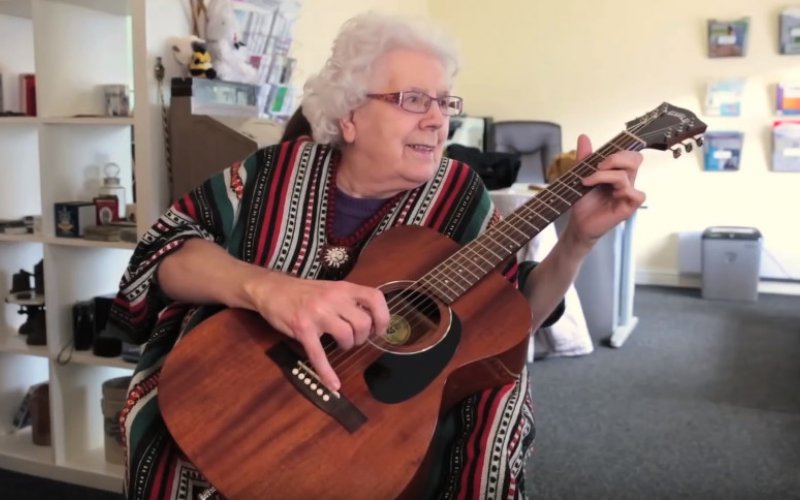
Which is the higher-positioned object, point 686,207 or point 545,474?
point 686,207

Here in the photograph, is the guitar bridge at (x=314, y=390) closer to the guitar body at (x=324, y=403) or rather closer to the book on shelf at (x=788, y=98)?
the guitar body at (x=324, y=403)

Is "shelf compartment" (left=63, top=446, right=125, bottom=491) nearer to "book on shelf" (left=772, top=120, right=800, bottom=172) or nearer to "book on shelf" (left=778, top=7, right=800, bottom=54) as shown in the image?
"book on shelf" (left=772, top=120, right=800, bottom=172)

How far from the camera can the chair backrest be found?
481cm

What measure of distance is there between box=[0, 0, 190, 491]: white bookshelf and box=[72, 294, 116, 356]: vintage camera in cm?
2

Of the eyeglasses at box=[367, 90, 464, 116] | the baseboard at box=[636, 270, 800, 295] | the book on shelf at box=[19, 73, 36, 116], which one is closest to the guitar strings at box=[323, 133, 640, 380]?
the eyeglasses at box=[367, 90, 464, 116]

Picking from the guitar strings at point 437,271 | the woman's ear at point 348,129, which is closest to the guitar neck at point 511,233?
the guitar strings at point 437,271

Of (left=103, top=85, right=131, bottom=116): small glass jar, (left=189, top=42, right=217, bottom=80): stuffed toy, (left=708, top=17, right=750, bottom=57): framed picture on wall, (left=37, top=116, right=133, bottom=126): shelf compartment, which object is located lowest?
(left=37, top=116, right=133, bottom=126): shelf compartment

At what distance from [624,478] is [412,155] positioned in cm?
135

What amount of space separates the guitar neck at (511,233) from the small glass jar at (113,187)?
4.15 feet

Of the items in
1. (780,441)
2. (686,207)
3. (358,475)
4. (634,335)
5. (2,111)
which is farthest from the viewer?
(686,207)

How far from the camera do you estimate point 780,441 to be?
242 centimetres

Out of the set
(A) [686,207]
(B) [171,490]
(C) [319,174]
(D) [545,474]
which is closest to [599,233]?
(C) [319,174]

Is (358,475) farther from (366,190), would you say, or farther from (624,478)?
(624,478)

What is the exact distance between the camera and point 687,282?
16.6 feet
